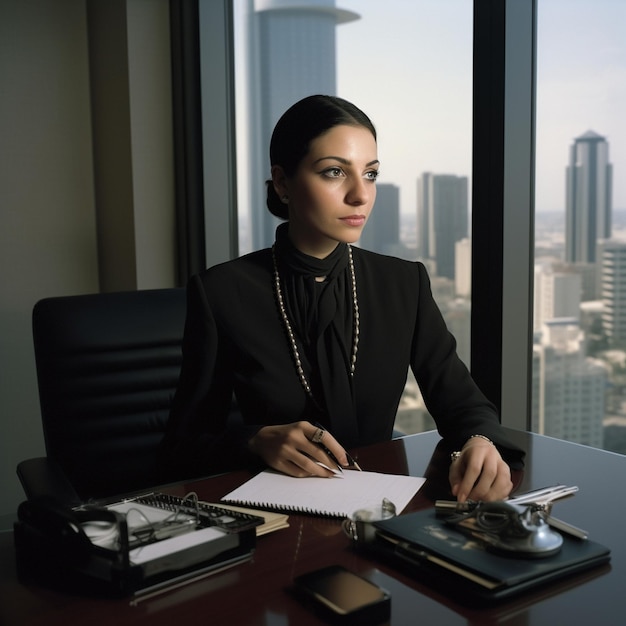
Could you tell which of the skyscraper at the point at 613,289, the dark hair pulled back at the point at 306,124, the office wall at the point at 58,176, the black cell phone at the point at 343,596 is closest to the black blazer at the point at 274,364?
the dark hair pulled back at the point at 306,124

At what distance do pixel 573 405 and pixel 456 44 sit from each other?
99 centimetres

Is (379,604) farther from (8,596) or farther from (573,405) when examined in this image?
(573,405)

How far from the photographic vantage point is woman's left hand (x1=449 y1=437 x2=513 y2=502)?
118 centimetres

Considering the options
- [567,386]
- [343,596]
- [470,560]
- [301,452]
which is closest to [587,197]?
[567,386]

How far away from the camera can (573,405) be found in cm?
186

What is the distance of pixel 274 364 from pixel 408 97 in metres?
1.04

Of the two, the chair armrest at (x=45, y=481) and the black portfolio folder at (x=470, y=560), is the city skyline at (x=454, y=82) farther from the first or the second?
the chair armrest at (x=45, y=481)

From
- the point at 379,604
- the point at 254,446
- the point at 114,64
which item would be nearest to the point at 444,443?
the point at 254,446

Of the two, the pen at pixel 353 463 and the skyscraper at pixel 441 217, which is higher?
the skyscraper at pixel 441 217

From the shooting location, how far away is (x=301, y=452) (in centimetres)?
130

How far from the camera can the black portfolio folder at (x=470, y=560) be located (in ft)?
2.81

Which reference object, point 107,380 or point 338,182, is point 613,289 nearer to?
point 338,182

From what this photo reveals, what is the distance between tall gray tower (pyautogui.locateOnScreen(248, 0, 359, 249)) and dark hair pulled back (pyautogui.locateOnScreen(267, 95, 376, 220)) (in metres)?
1.10

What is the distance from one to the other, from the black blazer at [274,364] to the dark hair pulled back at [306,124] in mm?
261
